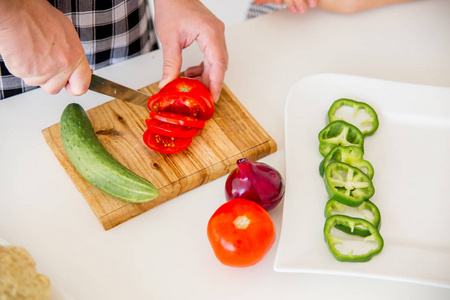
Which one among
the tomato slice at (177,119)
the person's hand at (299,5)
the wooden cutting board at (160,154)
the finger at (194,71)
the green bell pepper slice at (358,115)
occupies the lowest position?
the wooden cutting board at (160,154)

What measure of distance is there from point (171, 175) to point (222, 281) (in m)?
0.30

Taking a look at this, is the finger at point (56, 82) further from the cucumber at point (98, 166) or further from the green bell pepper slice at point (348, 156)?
the green bell pepper slice at point (348, 156)

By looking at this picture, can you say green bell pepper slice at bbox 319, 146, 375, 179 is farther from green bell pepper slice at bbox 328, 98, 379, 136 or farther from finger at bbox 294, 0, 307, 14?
finger at bbox 294, 0, 307, 14

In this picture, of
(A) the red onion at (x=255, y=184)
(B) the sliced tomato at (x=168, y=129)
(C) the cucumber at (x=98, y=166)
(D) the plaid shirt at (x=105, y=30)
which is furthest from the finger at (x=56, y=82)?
(A) the red onion at (x=255, y=184)

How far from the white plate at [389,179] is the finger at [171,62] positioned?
346 mm

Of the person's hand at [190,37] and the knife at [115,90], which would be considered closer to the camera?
the knife at [115,90]

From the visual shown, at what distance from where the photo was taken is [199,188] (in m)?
1.19

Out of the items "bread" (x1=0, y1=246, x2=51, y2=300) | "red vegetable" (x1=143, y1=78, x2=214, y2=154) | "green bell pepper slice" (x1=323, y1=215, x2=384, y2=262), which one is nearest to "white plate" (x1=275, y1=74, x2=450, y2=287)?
"green bell pepper slice" (x1=323, y1=215, x2=384, y2=262)

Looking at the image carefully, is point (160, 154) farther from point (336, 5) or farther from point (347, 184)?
point (336, 5)

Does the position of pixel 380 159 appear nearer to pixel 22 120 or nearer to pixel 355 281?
pixel 355 281

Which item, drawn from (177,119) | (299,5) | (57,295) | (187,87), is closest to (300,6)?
(299,5)

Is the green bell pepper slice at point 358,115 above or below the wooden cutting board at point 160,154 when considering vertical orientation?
above

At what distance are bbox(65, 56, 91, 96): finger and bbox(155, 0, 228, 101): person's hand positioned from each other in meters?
0.27

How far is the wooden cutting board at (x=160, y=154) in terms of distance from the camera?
43.6 inches
